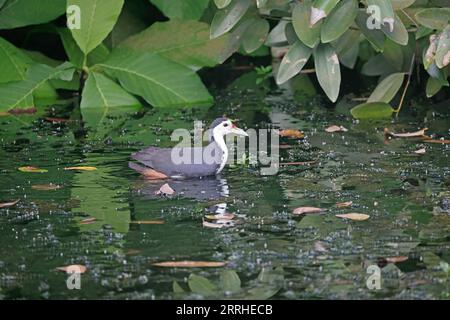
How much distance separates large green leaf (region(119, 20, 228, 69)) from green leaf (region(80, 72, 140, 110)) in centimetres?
53

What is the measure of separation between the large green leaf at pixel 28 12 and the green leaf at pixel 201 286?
530 centimetres

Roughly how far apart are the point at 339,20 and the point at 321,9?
0.27 m

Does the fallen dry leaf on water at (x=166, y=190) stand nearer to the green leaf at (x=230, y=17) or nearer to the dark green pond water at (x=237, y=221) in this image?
the dark green pond water at (x=237, y=221)

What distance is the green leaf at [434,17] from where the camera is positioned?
716 cm

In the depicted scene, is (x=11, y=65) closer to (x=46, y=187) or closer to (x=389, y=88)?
(x=46, y=187)

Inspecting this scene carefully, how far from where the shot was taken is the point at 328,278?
4.51 metres

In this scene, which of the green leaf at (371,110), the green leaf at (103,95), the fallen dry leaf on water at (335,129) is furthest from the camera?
the green leaf at (103,95)

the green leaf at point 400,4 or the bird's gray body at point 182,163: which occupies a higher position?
the green leaf at point 400,4

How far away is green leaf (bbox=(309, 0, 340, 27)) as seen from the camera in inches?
260

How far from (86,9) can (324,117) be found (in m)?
2.23

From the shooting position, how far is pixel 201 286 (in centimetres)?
443

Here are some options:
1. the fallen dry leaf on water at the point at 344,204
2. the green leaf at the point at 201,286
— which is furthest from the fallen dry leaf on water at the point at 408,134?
the green leaf at the point at 201,286

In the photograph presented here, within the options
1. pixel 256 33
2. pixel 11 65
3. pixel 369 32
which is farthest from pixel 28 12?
pixel 369 32

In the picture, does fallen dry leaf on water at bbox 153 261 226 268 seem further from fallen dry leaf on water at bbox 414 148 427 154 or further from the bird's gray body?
fallen dry leaf on water at bbox 414 148 427 154
